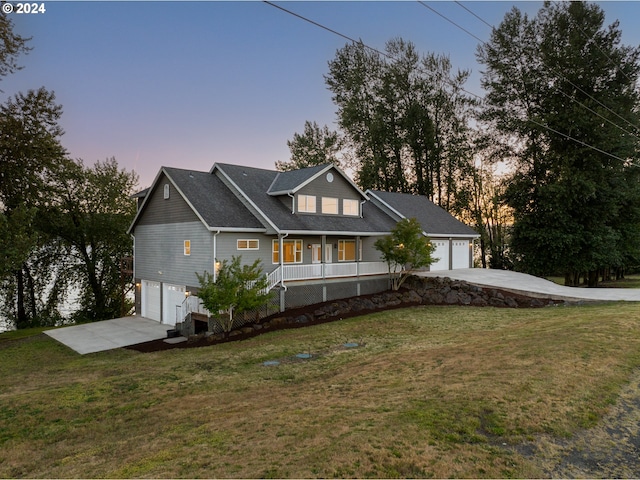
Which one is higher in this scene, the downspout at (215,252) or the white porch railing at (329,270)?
the downspout at (215,252)

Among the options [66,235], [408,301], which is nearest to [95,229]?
[66,235]

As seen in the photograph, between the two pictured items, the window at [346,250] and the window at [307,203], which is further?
the window at [346,250]

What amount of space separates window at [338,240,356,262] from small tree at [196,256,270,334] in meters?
7.13

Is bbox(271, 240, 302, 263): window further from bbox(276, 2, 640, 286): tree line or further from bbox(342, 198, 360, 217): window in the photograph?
bbox(276, 2, 640, 286): tree line

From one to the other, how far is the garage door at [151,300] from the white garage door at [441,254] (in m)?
17.6

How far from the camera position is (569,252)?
1133 inches

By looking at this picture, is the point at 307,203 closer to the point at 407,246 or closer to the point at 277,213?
the point at 277,213

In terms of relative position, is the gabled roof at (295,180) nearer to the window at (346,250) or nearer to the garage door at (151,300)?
the window at (346,250)

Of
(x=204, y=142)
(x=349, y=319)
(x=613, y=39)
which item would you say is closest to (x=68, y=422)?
(x=349, y=319)

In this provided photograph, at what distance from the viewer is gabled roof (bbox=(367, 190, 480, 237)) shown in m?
27.1

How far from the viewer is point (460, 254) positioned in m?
29.6

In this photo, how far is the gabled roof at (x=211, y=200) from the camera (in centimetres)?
1761

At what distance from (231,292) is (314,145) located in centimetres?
2855

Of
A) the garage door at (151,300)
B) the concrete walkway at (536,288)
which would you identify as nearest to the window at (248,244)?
the garage door at (151,300)
